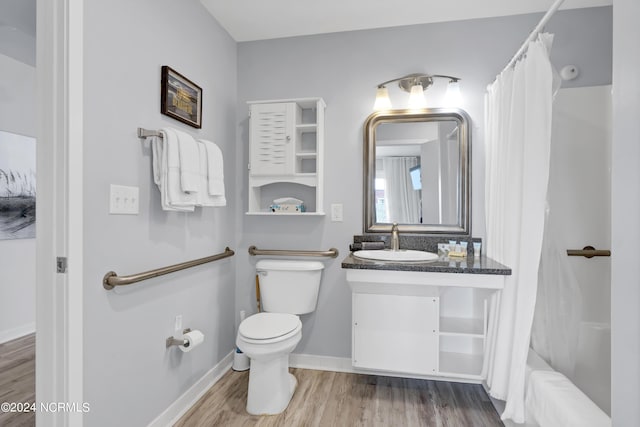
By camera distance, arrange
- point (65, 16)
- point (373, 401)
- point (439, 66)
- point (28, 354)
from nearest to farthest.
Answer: point (65, 16) < point (373, 401) < point (439, 66) < point (28, 354)

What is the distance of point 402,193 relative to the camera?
2391mm

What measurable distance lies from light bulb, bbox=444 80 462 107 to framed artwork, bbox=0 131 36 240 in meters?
3.70

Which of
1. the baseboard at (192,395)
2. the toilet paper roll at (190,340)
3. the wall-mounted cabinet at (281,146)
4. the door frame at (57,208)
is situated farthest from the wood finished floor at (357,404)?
the wall-mounted cabinet at (281,146)

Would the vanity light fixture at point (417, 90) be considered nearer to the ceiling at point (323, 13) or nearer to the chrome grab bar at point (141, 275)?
the ceiling at point (323, 13)

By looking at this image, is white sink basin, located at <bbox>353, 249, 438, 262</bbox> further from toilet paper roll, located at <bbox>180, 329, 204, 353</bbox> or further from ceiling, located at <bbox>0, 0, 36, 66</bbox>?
ceiling, located at <bbox>0, 0, 36, 66</bbox>

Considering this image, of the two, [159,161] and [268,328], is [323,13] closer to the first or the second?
[159,161]

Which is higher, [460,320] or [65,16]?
[65,16]

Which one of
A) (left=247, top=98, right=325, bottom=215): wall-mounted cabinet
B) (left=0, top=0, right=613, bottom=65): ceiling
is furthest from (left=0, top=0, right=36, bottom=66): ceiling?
(left=247, top=98, right=325, bottom=215): wall-mounted cabinet

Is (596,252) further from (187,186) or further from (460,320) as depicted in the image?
(187,186)

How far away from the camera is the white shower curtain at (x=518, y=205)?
158cm

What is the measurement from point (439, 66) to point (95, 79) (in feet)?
6.82

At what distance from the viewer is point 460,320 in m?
2.23

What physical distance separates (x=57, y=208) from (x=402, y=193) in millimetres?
1959

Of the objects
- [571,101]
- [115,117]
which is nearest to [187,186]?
[115,117]
